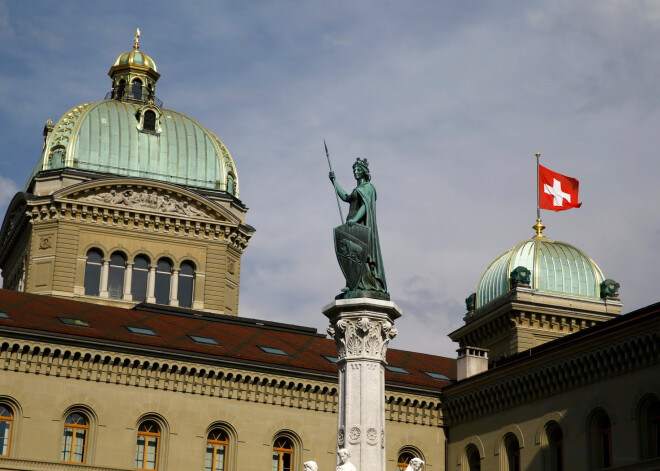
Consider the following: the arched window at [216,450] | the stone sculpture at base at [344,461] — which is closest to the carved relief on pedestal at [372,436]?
the stone sculpture at base at [344,461]

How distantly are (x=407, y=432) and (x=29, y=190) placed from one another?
28.6 meters

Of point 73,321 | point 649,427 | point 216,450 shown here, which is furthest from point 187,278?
point 649,427

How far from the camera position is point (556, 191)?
70.7 meters

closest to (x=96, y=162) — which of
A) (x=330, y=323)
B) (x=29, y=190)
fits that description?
(x=29, y=190)

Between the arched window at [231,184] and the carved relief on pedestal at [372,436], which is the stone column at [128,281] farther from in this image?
the carved relief on pedestal at [372,436]

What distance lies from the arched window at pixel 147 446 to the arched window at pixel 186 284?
54.1 ft

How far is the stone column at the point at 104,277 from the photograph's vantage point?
70.0 meters

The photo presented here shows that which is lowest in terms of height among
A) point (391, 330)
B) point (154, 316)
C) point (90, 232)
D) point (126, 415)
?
point (391, 330)

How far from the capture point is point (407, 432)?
60.4 metres

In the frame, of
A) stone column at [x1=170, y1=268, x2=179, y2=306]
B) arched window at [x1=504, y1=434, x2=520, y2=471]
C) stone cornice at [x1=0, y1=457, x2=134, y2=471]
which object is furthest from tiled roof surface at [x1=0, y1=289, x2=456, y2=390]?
arched window at [x1=504, y1=434, x2=520, y2=471]

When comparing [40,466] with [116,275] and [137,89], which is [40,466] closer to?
[116,275]

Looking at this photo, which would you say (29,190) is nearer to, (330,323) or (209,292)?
(209,292)

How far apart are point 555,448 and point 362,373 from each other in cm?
2904

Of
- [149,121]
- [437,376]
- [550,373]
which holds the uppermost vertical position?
[149,121]
